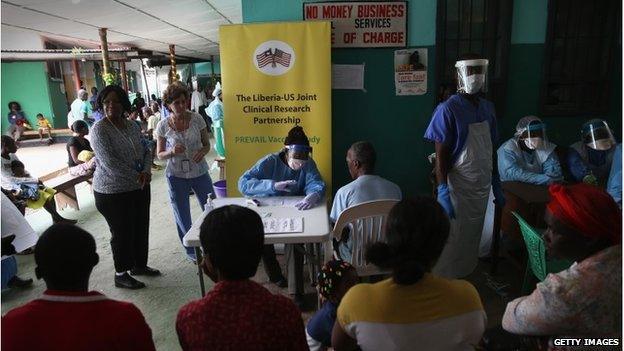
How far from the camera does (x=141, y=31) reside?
25.2ft

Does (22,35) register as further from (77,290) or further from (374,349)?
(374,349)

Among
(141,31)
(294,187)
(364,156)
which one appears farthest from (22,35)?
(364,156)

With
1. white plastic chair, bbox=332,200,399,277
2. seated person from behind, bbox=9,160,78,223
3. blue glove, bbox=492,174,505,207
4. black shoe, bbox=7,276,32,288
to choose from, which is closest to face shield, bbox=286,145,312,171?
white plastic chair, bbox=332,200,399,277

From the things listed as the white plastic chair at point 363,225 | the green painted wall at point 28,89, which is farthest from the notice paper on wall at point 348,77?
the green painted wall at point 28,89

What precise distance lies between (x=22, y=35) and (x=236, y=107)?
18.0 ft

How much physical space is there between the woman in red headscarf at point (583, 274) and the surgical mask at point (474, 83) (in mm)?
1647

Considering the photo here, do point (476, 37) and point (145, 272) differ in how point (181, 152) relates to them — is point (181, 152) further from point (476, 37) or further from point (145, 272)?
point (476, 37)

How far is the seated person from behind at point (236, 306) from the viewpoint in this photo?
3.50ft

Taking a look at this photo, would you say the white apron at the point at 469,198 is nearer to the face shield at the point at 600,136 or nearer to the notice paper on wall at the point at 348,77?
the face shield at the point at 600,136

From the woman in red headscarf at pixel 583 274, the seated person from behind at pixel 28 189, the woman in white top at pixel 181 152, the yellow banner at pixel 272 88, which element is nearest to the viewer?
the woman in red headscarf at pixel 583 274

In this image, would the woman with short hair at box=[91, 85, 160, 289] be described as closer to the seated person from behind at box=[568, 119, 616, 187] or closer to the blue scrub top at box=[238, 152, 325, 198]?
the blue scrub top at box=[238, 152, 325, 198]

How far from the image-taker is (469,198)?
289 cm

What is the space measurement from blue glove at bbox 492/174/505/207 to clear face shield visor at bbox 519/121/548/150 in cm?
52

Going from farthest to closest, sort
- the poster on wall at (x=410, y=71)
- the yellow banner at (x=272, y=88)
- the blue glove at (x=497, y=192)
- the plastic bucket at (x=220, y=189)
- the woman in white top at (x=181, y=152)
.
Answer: the plastic bucket at (x=220, y=189)
the poster on wall at (x=410, y=71)
the yellow banner at (x=272, y=88)
the woman in white top at (x=181, y=152)
the blue glove at (x=497, y=192)
